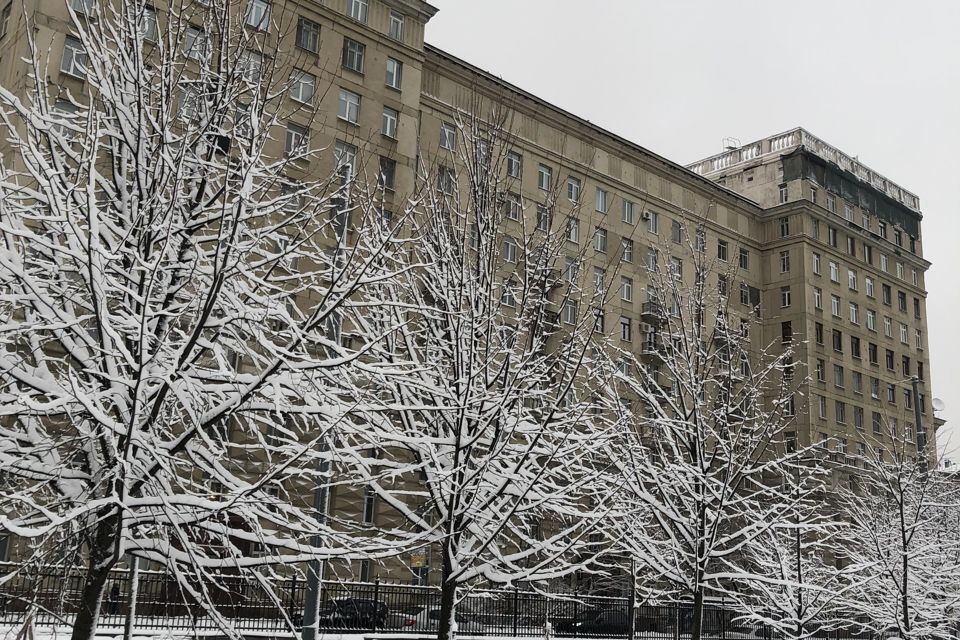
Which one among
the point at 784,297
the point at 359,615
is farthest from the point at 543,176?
the point at 359,615

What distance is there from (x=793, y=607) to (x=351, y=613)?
390 inches

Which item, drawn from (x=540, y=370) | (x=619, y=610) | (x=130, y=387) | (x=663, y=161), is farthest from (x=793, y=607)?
(x=663, y=161)

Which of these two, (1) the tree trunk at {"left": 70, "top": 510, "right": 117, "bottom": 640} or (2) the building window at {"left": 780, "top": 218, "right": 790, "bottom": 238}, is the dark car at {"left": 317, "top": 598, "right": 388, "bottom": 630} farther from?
(2) the building window at {"left": 780, "top": 218, "right": 790, "bottom": 238}

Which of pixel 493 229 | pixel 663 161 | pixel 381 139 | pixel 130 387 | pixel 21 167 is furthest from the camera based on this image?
pixel 663 161

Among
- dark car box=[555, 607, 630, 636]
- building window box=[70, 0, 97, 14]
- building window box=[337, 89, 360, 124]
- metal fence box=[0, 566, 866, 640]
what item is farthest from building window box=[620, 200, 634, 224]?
building window box=[70, 0, 97, 14]

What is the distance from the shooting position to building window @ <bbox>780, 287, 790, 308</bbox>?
5741cm

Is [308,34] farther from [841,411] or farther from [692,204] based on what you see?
[841,411]

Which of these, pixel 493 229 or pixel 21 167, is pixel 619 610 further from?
pixel 21 167

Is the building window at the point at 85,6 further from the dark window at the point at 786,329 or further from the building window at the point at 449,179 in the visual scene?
the dark window at the point at 786,329

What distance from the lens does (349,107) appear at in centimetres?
3594

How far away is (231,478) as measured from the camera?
6.81 m

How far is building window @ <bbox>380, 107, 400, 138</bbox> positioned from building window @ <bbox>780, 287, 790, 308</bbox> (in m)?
32.4

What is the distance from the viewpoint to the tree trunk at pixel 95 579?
6246 mm

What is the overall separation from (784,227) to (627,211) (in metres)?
15.2
